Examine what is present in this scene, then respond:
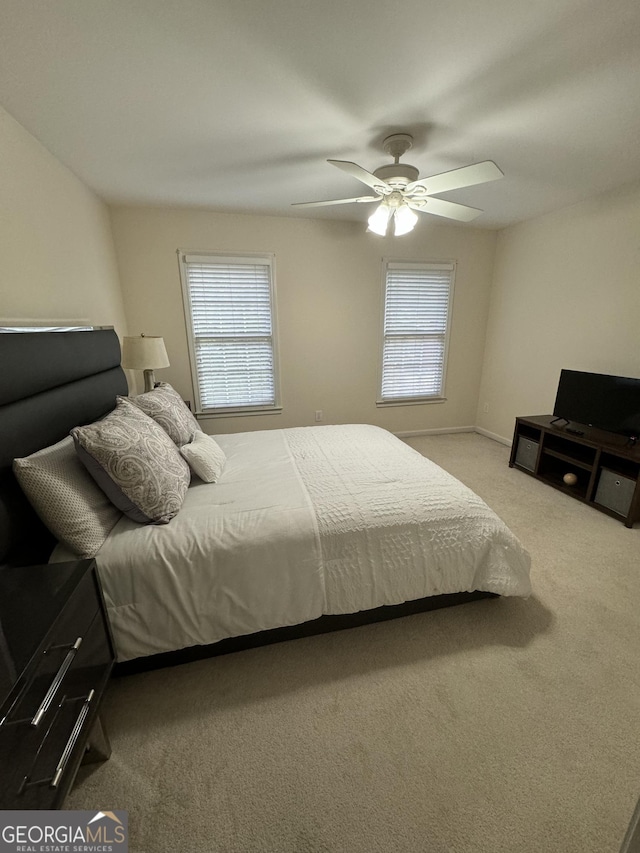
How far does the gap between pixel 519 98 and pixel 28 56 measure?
7.06ft

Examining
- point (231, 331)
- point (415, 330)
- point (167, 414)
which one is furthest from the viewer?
point (415, 330)

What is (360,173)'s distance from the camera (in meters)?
1.76

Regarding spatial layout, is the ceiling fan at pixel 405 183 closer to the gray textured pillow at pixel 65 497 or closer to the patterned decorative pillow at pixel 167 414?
the patterned decorative pillow at pixel 167 414

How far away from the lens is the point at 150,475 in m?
1.51

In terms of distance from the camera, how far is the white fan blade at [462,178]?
162cm

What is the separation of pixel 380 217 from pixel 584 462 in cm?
249

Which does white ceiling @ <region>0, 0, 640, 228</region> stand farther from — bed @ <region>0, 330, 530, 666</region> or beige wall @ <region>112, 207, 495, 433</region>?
bed @ <region>0, 330, 530, 666</region>

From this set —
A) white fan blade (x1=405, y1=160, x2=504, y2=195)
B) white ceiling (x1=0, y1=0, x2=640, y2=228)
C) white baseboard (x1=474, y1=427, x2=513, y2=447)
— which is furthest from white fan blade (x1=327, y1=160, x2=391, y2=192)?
white baseboard (x1=474, y1=427, x2=513, y2=447)

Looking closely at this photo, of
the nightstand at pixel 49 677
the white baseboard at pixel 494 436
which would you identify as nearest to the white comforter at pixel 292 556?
the nightstand at pixel 49 677

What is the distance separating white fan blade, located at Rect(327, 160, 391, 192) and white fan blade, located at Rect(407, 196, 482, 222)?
0.75 feet

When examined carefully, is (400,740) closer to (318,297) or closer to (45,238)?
(45,238)

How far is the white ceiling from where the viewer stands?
48.0 inches

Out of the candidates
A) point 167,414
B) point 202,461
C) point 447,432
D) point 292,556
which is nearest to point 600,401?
point 447,432

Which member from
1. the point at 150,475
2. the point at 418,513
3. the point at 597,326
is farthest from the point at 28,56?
the point at 597,326
